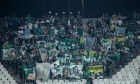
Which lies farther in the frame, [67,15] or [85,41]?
[67,15]

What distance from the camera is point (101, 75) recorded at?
98.3ft

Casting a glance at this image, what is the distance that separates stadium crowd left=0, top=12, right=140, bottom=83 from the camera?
29703mm

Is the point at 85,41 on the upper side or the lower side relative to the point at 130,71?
upper

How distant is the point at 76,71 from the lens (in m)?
29.6

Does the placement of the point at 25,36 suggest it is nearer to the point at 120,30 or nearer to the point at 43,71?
the point at 43,71

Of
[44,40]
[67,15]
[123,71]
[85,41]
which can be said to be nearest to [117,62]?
[123,71]

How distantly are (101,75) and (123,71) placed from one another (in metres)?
1.78

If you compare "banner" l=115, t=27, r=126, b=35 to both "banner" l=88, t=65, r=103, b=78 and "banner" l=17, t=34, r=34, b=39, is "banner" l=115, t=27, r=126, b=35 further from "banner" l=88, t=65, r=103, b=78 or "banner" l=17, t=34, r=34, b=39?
"banner" l=17, t=34, r=34, b=39

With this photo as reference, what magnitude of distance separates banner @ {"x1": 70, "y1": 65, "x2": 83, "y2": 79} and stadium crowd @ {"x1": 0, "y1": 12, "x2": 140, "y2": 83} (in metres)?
0.32

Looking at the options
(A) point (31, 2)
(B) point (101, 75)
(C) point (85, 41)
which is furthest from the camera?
(A) point (31, 2)

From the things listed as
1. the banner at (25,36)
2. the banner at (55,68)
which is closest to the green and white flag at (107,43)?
the banner at (55,68)

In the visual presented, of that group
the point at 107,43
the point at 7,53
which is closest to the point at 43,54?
the point at 7,53

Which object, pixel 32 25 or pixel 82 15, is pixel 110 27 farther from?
pixel 32 25

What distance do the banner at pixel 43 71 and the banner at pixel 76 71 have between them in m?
→ 1.89
